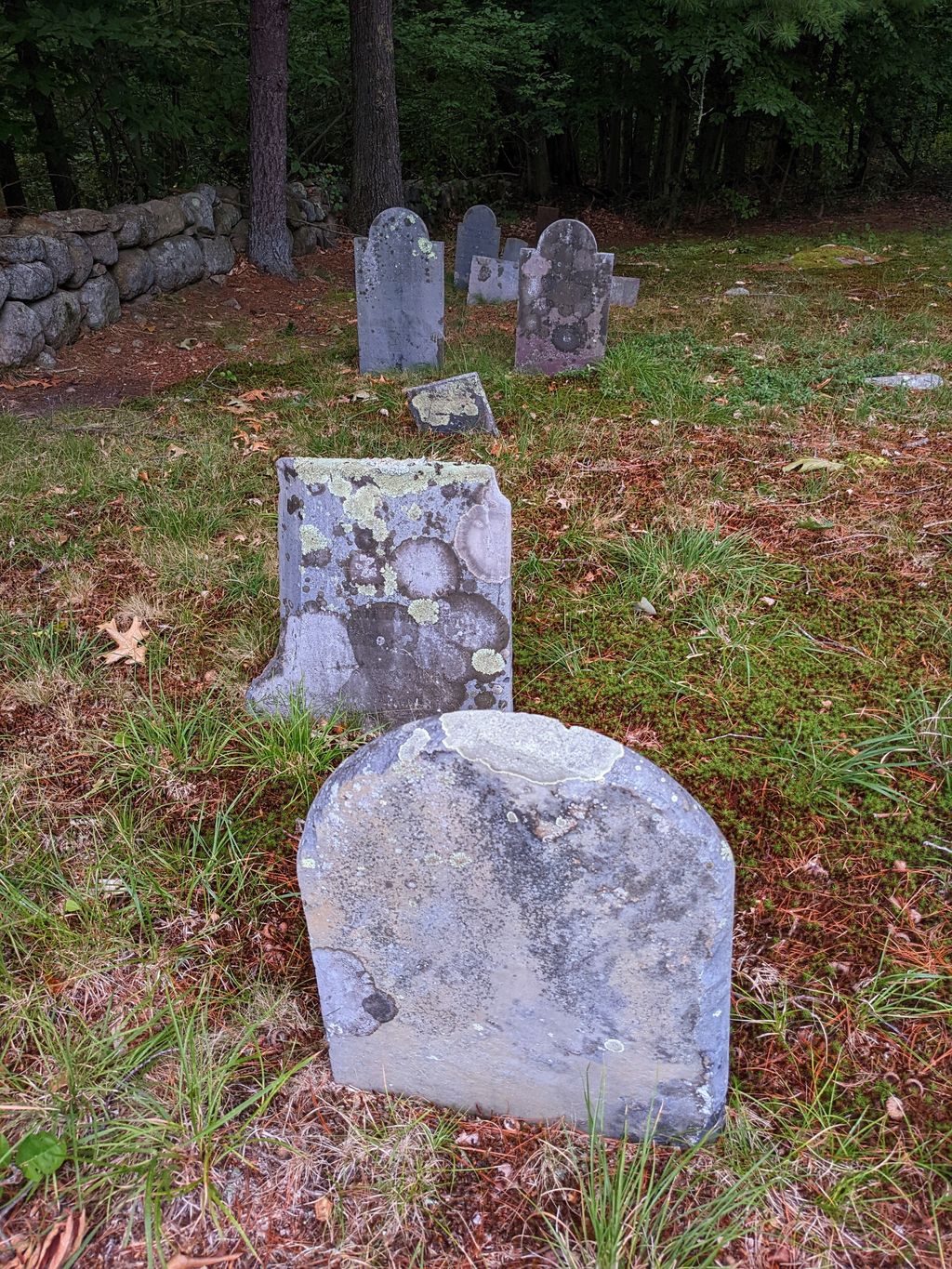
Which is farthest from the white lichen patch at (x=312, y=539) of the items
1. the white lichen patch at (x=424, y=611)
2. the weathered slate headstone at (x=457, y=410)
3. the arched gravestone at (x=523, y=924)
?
the weathered slate headstone at (x=457, y=410)

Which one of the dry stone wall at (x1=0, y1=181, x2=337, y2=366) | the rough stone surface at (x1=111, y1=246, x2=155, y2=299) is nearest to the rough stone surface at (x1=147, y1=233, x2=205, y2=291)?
the dry stone wall at (x1=0, y1=181, x2=337, y2=366)

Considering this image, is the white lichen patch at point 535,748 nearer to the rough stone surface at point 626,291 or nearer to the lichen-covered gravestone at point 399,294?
the lichen-covered gravestone at point 399,294

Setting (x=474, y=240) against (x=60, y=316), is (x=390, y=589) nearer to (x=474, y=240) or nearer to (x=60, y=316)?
(x=60, y=316)

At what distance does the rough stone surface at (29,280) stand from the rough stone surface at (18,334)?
93 millimetres

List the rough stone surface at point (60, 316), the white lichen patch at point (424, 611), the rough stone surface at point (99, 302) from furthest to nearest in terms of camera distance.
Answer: the rough stone surface at point (99, 302), the rough stone surface at point (60, 316), the white lichen patch at point (424, 611)

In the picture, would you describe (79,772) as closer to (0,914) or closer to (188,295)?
(0,914)

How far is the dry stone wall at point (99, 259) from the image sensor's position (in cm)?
693

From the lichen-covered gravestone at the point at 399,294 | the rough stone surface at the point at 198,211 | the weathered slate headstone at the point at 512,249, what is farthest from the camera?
the weathered slate headstone at the point at 512,249

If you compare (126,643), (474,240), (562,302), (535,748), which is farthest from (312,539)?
(474,240)

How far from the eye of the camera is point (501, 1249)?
64.4 inches

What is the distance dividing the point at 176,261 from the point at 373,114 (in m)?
3.90


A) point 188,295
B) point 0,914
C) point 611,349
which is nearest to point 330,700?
point 0,914

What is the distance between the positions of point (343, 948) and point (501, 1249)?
0.65 m

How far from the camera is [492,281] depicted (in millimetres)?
9898
